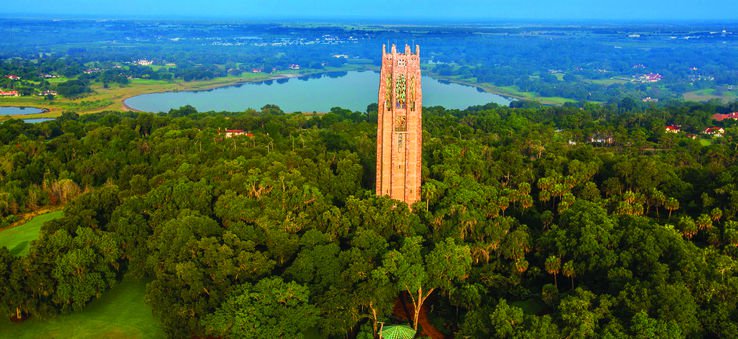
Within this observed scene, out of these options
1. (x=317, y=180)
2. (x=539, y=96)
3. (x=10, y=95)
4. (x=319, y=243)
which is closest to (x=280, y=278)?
(x=319, y=243)

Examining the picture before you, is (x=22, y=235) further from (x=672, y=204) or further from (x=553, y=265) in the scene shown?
(x=672, y=204)

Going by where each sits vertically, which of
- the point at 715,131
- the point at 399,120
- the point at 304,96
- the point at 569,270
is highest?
the point at 399,120

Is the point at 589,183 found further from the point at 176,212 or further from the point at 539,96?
the point at 539,96

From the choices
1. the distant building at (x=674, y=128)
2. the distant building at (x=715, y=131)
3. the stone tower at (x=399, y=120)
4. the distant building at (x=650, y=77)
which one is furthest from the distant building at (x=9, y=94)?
the distant building at (x=650, y=77)

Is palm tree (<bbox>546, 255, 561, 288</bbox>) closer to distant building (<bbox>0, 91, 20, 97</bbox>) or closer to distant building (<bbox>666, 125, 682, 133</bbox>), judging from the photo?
distant building (<bbox>666, 125, 682, 133</bbox>)

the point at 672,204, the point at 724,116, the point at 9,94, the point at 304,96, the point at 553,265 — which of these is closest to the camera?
the point at 553,265

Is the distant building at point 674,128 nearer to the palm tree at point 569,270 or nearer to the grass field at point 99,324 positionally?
the palm tree at point 569,270

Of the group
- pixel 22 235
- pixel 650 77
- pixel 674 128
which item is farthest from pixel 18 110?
pixel 650 77
